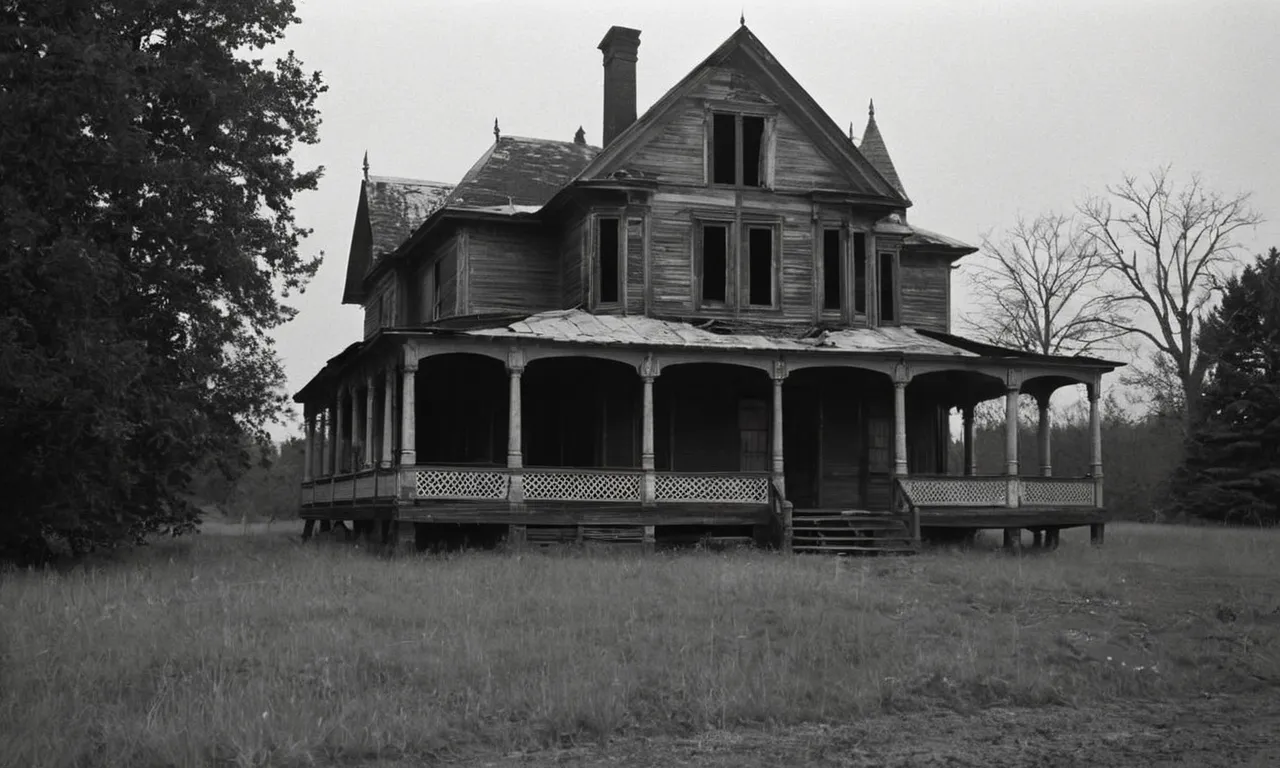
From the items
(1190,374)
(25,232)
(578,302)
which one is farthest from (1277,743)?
(1190,374)

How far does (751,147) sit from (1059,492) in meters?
9.97

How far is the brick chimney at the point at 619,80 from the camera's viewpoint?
32375 millimetres

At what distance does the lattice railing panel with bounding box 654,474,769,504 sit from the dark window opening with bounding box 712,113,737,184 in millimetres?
7008

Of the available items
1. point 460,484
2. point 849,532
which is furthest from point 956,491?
point 460,484

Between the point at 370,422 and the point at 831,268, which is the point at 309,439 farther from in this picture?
the point at 831,268

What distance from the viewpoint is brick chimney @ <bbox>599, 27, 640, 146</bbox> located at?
3238 centimetres

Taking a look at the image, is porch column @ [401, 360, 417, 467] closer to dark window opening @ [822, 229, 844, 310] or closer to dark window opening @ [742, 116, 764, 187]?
dark window opening @ [742, 116, 764, 187]

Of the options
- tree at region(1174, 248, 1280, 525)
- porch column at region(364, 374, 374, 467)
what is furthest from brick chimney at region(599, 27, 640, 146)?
tree at region(1174, 248, 1280, 525)

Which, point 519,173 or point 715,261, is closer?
point 715,261

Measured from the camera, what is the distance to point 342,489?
98.8 feet

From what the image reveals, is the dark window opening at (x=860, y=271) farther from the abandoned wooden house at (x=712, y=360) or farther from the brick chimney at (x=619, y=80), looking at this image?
the brick chimney at (x=619, y=80)

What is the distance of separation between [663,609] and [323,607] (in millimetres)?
3998

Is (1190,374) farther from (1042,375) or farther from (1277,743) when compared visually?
(1277,743)

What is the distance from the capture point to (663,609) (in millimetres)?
15977
